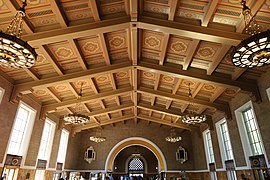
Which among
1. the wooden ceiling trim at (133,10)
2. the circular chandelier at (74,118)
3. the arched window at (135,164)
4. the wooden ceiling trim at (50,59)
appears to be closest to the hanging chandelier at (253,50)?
the wooden ceiling trim at (133,10)

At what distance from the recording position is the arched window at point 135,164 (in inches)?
914

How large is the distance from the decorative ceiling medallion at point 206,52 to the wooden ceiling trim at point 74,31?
9.59 ft

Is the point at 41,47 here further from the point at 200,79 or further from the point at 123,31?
the point at 200,79

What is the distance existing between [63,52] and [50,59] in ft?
1.82

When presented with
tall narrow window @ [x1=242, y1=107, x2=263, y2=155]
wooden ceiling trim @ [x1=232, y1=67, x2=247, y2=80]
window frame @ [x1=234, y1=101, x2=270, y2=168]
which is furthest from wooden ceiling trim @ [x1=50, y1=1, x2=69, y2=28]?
tall narrow window @ [x1=242, y1=107, x2=263, y2=155]

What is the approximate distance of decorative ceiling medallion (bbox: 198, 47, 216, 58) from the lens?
682cm

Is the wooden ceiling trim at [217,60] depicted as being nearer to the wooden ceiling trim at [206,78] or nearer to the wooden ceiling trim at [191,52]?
the wooden ceiling trim at [206,78]

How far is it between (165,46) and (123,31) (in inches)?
64.2

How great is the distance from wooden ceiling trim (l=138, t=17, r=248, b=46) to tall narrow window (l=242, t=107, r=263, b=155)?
14.4ft

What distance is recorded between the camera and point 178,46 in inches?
278

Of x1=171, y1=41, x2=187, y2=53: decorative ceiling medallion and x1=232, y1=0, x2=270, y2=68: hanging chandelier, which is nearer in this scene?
x1=232, y1=0, x2=270, y2=68: hanging chandelier

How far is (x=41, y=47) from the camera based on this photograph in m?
6.45

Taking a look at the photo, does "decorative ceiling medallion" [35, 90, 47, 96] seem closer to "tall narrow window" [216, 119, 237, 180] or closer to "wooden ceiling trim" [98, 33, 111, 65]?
"wooden ceiling trim" [98, 33, 111, 65]

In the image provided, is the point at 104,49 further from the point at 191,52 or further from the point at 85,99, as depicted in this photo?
the point at 85,99
